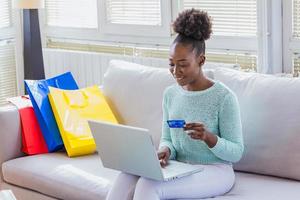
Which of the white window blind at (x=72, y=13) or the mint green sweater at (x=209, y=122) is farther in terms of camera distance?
the white window blind at (x=72, y=13)

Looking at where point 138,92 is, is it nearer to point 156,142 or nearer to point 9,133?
point 156,142

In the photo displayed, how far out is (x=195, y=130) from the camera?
2365mm

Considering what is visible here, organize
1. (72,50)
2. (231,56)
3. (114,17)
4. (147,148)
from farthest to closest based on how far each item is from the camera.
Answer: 1. (72,50)
2. (114,17)
3. (231,56)
4. (147,148)

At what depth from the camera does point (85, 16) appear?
14.6 feet

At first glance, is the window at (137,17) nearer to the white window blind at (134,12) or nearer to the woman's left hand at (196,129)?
the white window blind at (134,12)

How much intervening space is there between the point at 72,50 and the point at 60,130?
4.80 feet

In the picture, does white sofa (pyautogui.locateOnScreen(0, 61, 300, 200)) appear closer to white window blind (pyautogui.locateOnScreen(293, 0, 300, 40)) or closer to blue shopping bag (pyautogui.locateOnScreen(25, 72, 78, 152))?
blue shopping bag (pyautogui.locateOnScreen(25, 72, 78, 152))

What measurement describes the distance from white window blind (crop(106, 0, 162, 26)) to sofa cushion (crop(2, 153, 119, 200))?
1.19m

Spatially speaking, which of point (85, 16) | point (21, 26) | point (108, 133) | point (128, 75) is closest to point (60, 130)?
point (128, 75)

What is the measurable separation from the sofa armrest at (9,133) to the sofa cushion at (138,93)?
49 cm

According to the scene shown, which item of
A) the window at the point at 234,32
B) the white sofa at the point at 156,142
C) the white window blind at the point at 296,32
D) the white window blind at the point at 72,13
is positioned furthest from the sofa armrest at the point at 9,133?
the white window blind at the point at 296,32

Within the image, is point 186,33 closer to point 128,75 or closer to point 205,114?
point 205,114

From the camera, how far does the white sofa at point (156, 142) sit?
256cm

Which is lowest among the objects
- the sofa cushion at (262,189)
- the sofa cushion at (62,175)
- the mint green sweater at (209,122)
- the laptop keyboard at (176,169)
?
the sofa cushion at (62,175)
